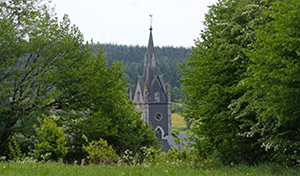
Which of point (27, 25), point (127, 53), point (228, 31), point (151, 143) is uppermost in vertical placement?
point (127, 53)

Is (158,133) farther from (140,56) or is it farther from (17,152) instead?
(140,56)

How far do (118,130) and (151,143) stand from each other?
7.15 metres

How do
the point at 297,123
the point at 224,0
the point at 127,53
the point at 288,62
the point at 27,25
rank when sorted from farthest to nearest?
1. the point at 127,53
2. the point at 27,25
3. the point at 224,0
4. the point at 297,123
5. the point at 288,62

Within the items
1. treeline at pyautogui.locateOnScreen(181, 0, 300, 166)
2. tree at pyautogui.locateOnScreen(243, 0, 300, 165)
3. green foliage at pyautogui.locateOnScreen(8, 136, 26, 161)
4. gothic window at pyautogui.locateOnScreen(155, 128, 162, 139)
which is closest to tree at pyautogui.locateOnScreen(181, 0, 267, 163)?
treeline at pyautogui.locateOnScreen(181, 0, 300, 166)

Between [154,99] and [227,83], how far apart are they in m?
71.2

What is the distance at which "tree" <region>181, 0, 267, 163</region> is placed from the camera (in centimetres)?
1834

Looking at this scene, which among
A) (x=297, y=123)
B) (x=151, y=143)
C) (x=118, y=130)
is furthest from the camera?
(x=151, y=143)

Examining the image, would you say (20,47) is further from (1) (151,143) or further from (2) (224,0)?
(1) (151,143)

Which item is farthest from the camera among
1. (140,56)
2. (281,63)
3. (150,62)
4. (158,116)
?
(140,56)

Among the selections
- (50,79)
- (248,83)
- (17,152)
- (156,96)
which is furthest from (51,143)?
(156,96)

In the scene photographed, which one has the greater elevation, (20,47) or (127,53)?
(127,53)

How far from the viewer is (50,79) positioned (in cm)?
2673

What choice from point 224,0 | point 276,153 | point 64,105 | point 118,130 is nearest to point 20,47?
point 64,105

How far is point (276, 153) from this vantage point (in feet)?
57.1
